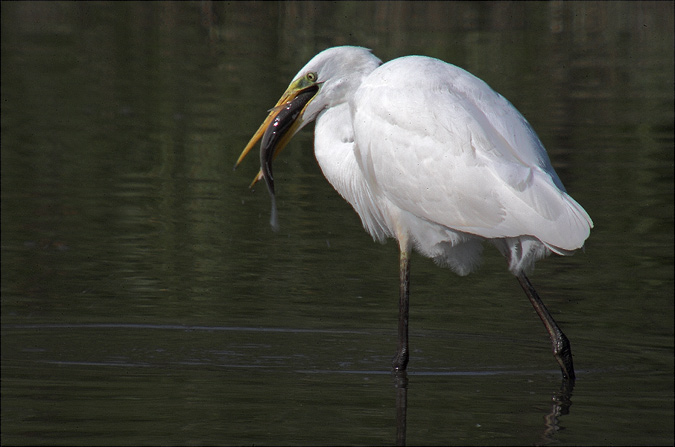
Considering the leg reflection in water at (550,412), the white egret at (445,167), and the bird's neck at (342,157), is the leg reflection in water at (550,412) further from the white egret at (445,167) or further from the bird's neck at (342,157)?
the bird's neck at (342,157)

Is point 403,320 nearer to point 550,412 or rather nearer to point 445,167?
point 445,167

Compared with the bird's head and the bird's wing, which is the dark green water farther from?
the bird's head

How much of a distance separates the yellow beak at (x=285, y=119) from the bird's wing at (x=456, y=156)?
1.38 ft

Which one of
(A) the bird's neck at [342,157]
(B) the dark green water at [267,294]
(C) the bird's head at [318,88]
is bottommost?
(B) the dark green water at [267,294]

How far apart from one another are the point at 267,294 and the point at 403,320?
136 centimetres

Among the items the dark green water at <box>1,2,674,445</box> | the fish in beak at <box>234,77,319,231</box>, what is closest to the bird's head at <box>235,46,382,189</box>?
the fish in beak at <box>234,77,319,231</box>

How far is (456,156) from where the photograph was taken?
5672 mm

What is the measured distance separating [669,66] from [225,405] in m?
14.6

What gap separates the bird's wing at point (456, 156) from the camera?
5473 mm

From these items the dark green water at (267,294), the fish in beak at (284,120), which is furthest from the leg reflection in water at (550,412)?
the fish in beak at (284,120)

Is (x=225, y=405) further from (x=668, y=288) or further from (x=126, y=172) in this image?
(x=126, y=172)

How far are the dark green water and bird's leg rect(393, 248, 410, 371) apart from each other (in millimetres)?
82

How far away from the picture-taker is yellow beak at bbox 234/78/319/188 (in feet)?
20.9

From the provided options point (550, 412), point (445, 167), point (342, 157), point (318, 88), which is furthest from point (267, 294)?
point (550, 412)
